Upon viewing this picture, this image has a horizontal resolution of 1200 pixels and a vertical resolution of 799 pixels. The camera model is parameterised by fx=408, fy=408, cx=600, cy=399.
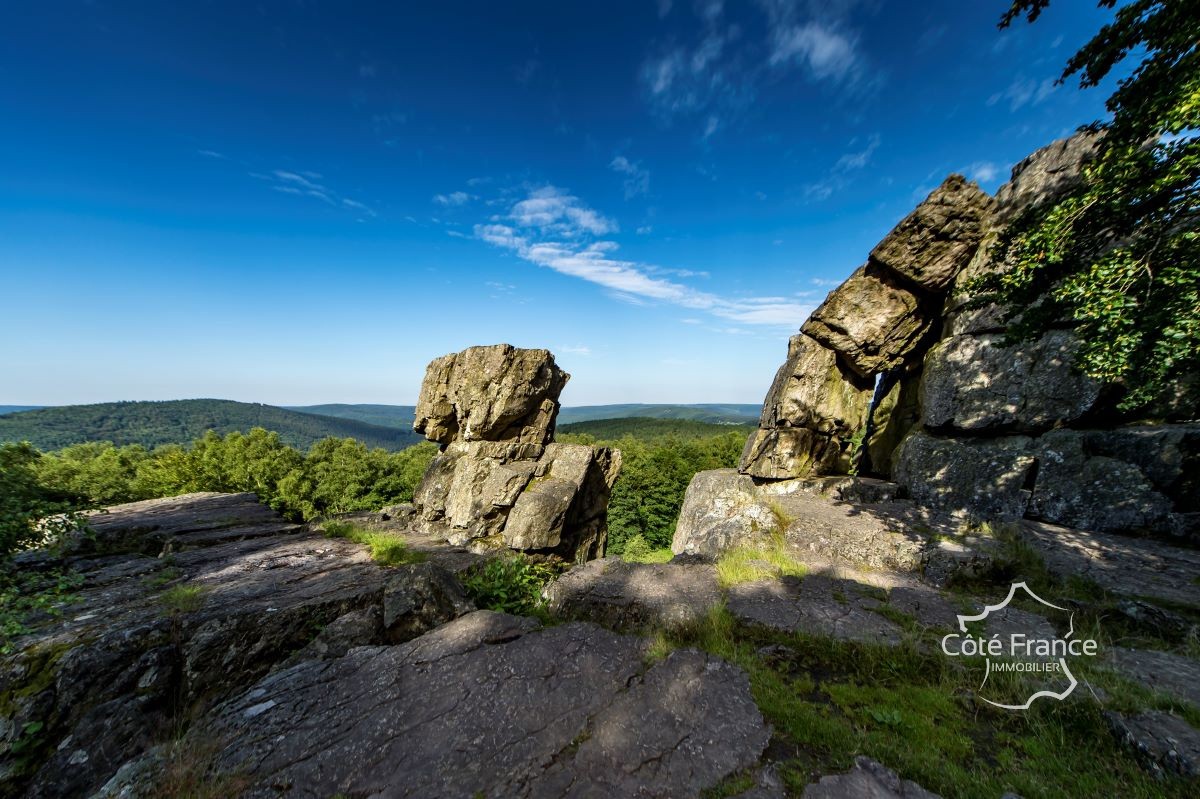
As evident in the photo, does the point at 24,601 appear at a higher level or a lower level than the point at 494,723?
higher

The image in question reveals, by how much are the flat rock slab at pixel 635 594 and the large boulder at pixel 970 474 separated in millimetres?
7193

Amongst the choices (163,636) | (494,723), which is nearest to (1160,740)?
(494,723)

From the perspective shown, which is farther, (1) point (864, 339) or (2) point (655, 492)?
(2) point (655, 492)

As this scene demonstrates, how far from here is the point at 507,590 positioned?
7703mm

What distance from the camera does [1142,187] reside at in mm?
5297

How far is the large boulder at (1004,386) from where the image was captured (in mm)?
9656

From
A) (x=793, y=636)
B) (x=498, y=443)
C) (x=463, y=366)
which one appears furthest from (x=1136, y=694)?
(x=463, y=366)

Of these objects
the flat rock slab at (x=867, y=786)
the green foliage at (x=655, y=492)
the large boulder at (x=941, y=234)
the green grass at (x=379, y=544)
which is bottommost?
the green foliage at (x=655, y=492)

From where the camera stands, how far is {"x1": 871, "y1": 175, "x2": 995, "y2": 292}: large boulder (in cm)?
1241

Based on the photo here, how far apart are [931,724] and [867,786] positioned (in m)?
1.30

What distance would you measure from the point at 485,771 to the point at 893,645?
16.1 ft

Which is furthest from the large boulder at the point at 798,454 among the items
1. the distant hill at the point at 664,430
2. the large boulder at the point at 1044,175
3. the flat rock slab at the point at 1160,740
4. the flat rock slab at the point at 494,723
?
the distant hill at the point at 664,430

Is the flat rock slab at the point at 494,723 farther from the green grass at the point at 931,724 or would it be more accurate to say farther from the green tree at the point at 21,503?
the green tree at the point at 21,503

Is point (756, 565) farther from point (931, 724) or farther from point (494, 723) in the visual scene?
point (494, 723)
